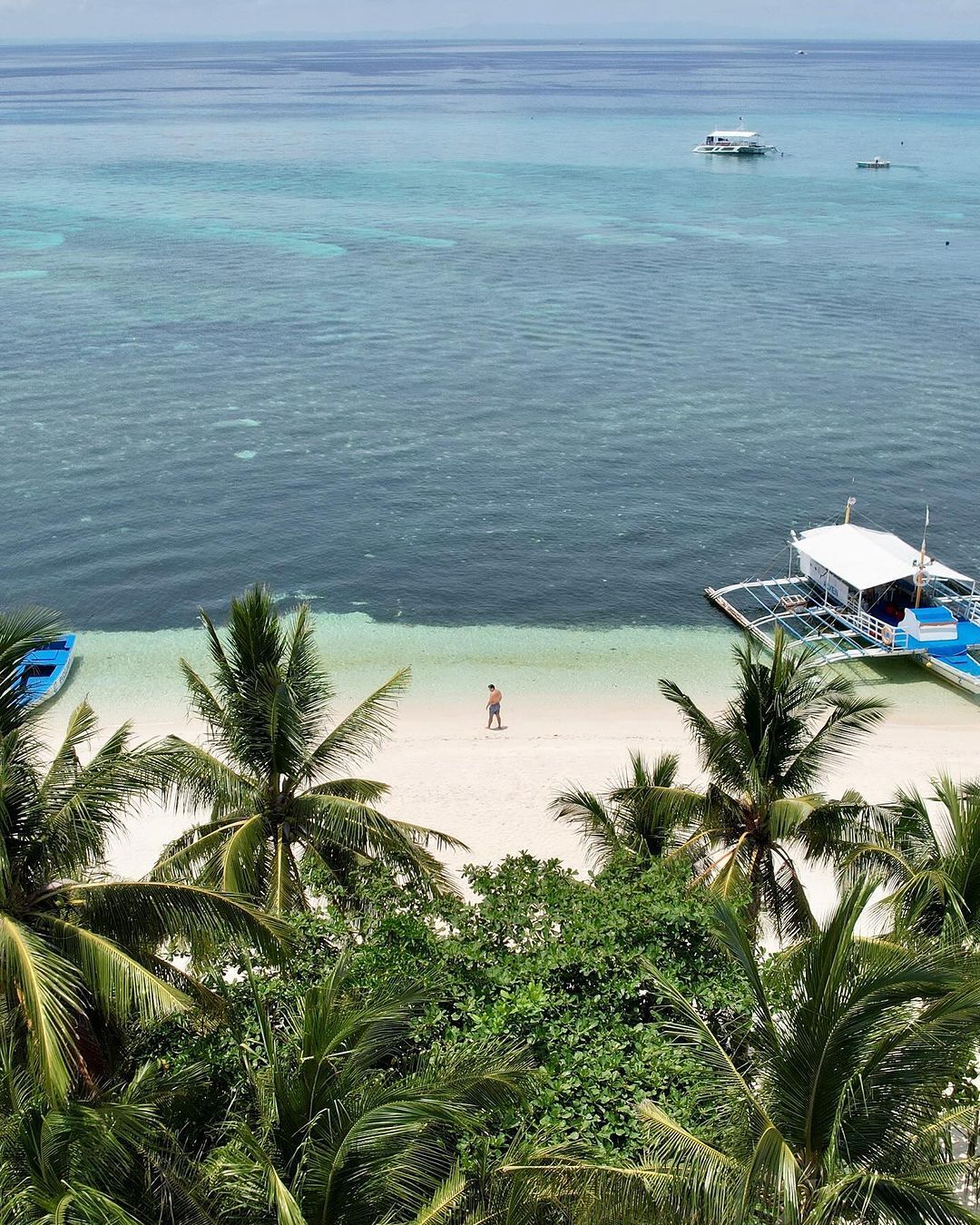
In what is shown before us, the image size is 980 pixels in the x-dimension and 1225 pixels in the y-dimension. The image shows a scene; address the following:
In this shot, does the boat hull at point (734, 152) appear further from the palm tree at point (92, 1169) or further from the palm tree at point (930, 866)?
the palm tree at point (92, 1169)

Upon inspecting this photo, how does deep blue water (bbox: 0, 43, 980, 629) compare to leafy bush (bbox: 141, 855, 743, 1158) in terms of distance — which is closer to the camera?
leafy bush (bbox: 141, 855, 743, 1158)

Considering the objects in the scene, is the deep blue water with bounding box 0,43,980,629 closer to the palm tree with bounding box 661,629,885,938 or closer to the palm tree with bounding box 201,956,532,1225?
the palm tree with bounding box 661,629,885,938

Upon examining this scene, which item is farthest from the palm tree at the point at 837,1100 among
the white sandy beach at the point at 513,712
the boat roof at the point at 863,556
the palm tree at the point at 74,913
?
the boat roof at the point at 863,556

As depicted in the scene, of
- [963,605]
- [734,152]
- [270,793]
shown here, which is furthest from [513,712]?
[734,152]

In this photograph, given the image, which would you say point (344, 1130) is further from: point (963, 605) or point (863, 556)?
point (963, 605)

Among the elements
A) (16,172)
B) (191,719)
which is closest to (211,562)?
(191,719)

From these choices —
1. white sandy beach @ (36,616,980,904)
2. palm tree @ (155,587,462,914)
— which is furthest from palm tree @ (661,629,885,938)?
white sandy beach @ (36,616,980,904)
